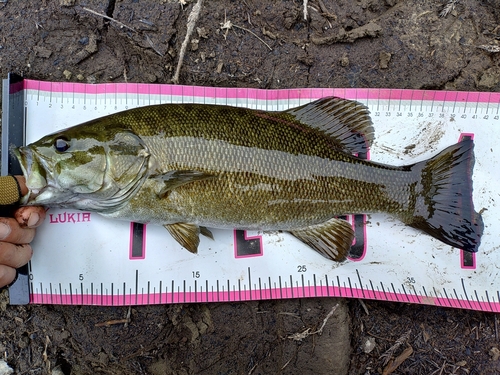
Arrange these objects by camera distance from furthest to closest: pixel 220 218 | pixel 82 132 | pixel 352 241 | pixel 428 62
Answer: pixel 428 62
pixel 352 241
pixel 220 218
pixel 82 132

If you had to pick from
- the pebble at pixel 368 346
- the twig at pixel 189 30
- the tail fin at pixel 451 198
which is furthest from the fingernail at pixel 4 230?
the tail fin at pixel 451 198

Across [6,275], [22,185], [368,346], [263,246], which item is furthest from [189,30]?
[368,346]

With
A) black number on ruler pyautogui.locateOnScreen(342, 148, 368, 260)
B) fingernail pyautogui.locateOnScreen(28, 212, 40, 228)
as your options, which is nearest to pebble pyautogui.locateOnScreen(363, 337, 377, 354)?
black number on ruler pyautogui.locateOnScreen(342, 148, 368, 260)

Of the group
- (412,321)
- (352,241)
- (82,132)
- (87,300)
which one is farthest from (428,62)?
(87,300)

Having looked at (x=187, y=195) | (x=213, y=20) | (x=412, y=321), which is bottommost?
(x=412, y=321)

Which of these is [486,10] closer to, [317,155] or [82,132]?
[317,155]

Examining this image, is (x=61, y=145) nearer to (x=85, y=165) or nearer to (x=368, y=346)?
(x=85, y=165)

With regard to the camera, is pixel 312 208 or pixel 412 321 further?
pixel 412 321
